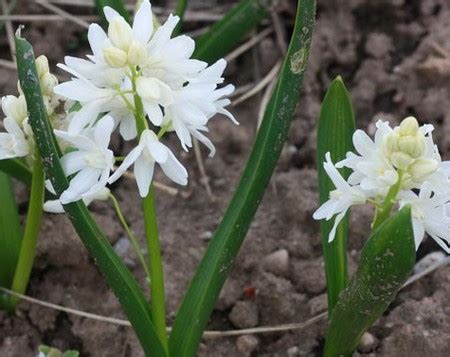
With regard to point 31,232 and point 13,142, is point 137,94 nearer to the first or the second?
point 13,142

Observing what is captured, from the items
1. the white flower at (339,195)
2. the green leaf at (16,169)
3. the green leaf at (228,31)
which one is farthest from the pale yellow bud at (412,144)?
the green leaf at (228,31)

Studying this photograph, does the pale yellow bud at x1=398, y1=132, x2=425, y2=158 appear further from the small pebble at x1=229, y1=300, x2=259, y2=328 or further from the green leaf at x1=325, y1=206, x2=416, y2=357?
the small pebble at x1=229, y1=300, x2=259, y2=328

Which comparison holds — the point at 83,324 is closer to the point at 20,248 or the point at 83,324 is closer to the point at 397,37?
the point at 20,248

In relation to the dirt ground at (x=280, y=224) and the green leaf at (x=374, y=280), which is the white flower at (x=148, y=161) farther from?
the dirt ground at (x=280, y=224)

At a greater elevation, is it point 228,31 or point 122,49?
point 228,31

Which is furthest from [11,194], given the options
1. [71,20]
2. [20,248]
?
[71,20]

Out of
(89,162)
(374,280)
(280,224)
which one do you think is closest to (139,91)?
(89,162)
